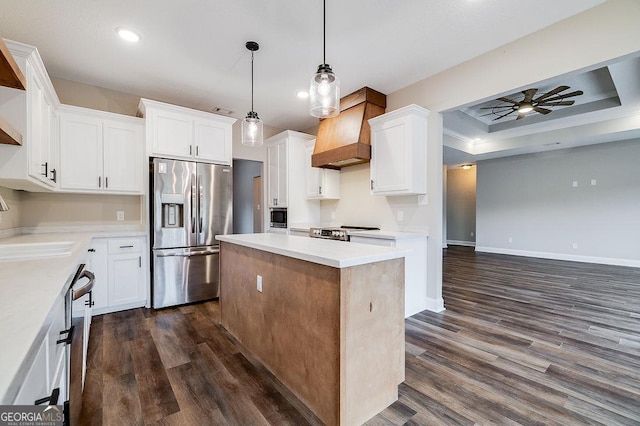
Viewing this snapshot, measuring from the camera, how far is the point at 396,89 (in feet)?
12.6

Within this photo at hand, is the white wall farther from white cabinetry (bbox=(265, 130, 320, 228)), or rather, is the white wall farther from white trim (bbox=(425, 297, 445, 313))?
white cabinetry (bbox=(265, 130, 320, 228))

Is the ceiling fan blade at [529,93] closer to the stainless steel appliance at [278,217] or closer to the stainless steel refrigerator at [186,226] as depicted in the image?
the stainless steel appliance at [278,217]

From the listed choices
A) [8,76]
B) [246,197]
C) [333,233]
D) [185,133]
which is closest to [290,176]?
[333,233]

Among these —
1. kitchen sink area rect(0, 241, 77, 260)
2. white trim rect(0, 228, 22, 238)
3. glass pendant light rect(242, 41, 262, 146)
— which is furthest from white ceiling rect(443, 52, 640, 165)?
white trim rect(0, 228, 22, 238)

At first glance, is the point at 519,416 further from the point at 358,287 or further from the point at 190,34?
the point at 190,34

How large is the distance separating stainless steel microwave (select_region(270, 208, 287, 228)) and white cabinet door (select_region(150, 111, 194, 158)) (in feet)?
5.78

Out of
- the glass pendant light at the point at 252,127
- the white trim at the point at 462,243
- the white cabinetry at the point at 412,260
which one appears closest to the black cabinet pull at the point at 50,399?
the glass pendant light at the point at 252,127

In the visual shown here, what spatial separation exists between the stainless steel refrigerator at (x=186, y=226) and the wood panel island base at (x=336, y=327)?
2.01 metres

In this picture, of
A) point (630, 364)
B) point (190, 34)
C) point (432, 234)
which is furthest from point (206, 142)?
point (630, 364)

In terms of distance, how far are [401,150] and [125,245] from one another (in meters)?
3.53

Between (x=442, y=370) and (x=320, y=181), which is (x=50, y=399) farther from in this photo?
(x=320, y=181)

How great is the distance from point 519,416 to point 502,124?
21.8ft

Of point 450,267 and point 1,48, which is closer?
point 1,48

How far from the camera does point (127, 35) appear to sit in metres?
2.63
